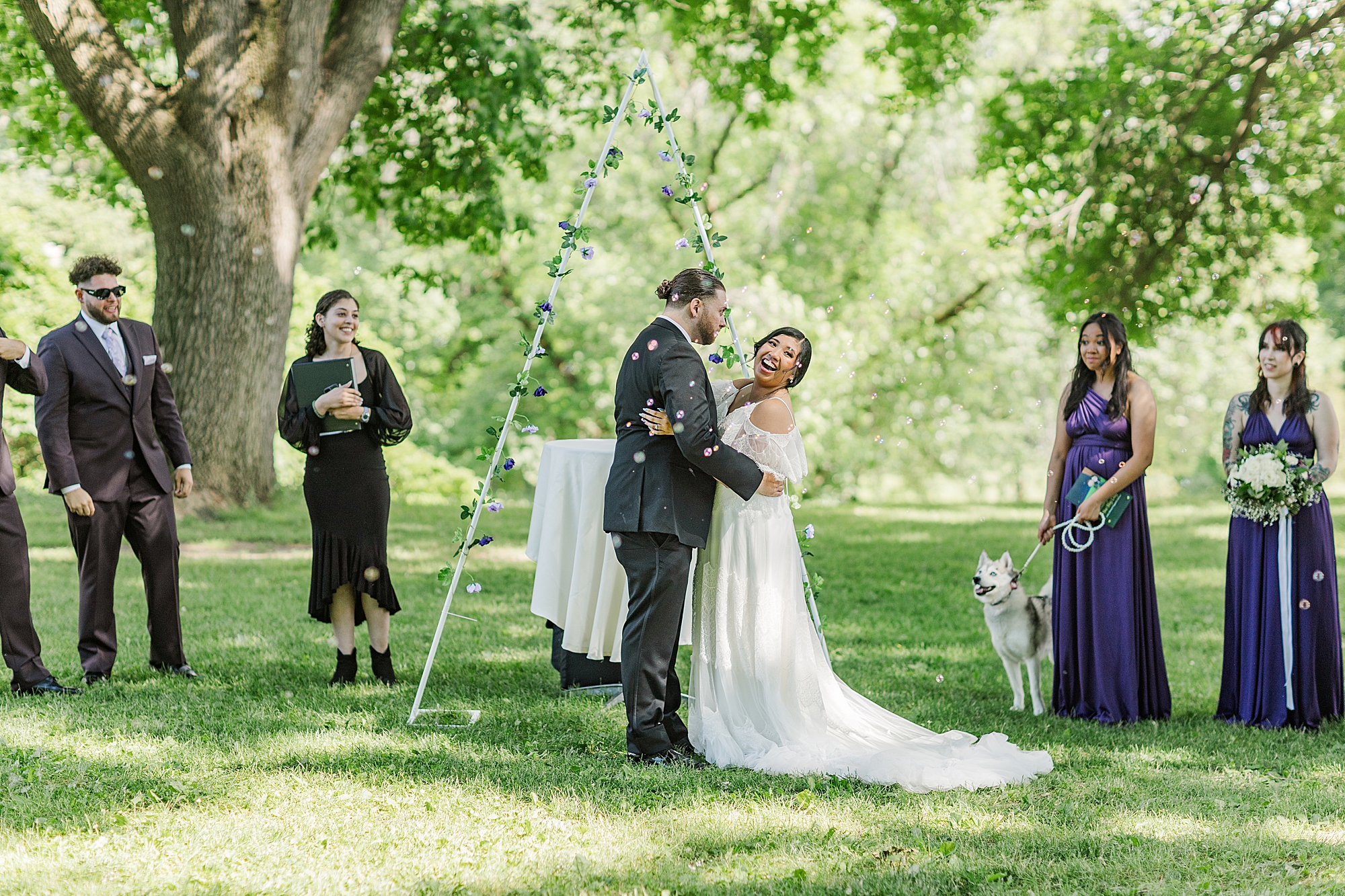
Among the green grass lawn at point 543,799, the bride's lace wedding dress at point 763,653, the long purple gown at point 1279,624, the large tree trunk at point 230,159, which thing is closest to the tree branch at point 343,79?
the large tree trunk at point 230,159

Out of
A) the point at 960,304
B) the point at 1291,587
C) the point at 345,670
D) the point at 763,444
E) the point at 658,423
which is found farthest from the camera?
the point at 960,304

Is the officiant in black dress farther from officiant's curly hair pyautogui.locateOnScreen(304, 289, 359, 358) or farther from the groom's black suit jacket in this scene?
the groom's black suit jacket

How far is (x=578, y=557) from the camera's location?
5.59 metres

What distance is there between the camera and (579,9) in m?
14.5

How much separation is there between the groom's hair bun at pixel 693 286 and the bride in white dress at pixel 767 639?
0.33 metres

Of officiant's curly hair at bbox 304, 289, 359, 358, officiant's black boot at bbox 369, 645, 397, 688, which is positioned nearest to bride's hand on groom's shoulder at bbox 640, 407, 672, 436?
officiant's curly hair at bbox 304, 289, 359, 358

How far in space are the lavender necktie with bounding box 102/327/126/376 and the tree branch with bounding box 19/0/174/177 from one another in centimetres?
490

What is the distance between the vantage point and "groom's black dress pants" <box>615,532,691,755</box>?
462 cm

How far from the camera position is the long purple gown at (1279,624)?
5.54m

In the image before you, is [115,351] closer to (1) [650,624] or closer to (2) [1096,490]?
(1) [650,624]

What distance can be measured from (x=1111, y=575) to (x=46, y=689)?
213 inches

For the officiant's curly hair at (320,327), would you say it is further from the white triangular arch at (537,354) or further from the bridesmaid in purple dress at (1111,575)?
the bridesmaid in purple dress at (1111,575)

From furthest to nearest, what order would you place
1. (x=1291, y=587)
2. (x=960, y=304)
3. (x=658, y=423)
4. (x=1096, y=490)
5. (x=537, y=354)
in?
1. (x=960, y=304)
2. (x=1096, y=490)
3. (x=1291, y=587)
4. (x=537, y=354)
5. (x=658, y=423)

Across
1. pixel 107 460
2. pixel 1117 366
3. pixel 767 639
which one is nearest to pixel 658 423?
pixel 767 639
